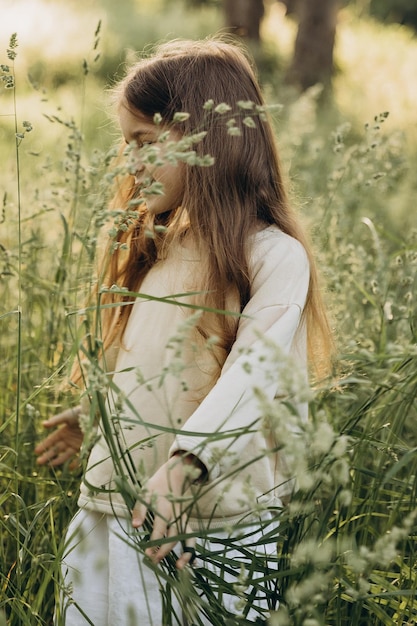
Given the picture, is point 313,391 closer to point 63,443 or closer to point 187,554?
point 187,554

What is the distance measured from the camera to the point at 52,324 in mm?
2316

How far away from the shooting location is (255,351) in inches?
55.2

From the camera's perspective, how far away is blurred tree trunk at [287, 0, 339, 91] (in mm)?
10172

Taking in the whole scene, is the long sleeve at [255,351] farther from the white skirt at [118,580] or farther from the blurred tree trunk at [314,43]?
the blurred tree trunk at [314,43]

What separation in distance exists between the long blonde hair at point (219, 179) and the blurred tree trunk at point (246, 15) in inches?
362

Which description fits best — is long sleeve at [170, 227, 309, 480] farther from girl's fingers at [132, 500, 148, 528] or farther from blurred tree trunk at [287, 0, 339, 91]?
blurred tree trunk at [287, 0, 339, 91]

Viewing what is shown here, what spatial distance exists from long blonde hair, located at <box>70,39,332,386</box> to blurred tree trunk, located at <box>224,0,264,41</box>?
9.19 metres

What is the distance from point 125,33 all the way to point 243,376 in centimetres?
1409

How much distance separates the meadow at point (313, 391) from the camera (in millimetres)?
1252

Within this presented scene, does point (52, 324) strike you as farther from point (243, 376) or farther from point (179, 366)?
point (179, 366)

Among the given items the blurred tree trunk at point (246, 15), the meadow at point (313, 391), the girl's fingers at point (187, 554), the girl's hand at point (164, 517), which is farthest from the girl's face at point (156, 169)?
the blurred tree trunk at point (246, 15)

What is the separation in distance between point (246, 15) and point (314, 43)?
1.68m

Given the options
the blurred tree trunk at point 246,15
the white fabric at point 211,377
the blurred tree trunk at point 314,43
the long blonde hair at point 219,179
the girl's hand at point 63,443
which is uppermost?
the blurred tree trunk at point 246,15

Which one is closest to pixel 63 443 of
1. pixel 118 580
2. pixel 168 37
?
pixel 118 580
